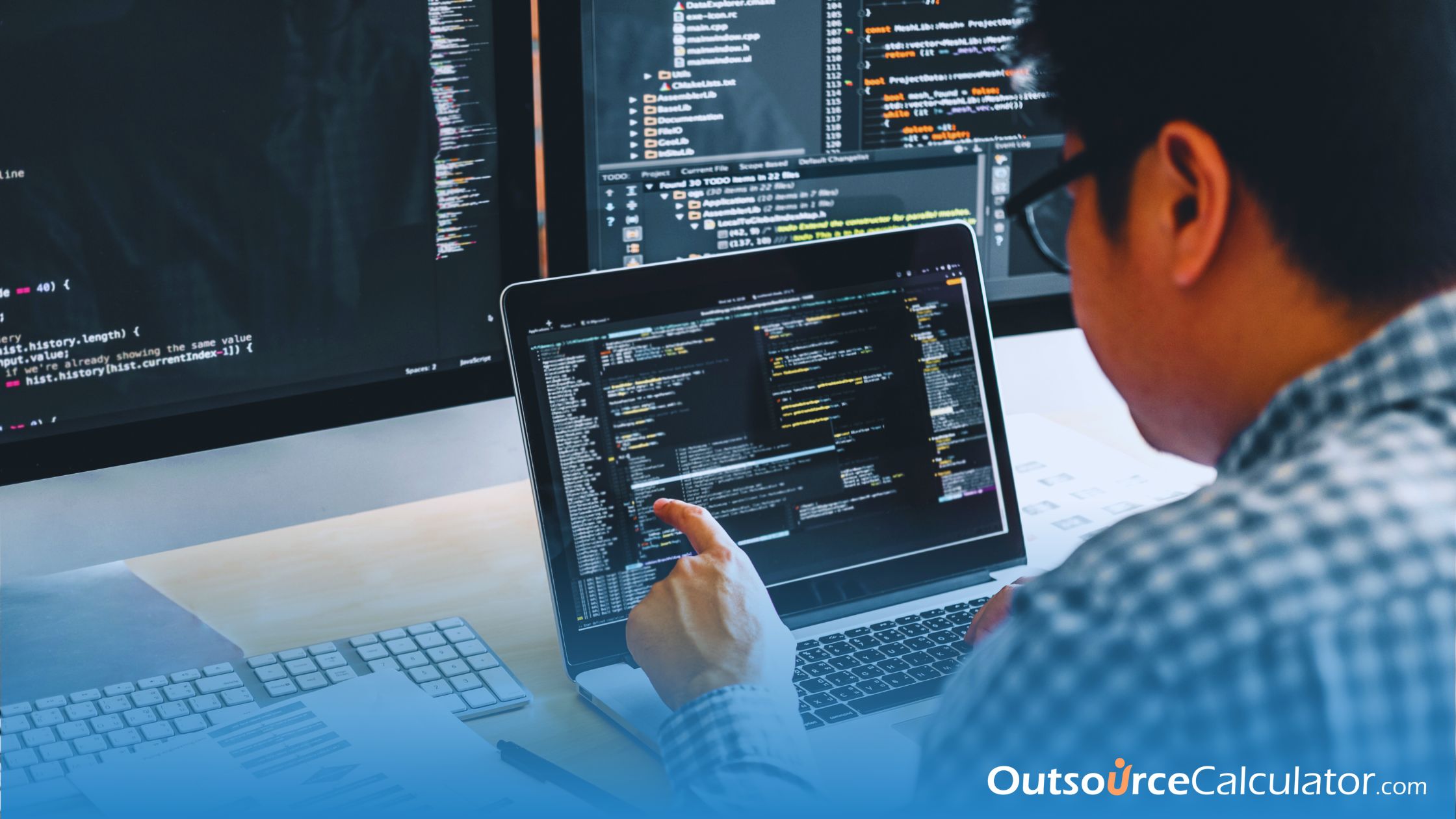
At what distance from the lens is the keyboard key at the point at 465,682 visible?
2.87ft

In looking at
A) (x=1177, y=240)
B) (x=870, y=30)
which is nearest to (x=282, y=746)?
(x=1177, y=240)

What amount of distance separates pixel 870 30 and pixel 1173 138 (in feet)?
1.90

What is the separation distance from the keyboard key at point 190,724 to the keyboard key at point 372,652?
0.39 feet

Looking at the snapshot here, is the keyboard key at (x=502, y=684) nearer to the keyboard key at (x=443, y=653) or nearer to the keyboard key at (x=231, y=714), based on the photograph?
the keyboard key at (x=443, y=653)

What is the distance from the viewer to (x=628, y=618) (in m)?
0.87

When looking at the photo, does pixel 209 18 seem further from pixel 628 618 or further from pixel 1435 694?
pixel 1435 694

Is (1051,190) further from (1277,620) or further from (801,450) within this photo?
(801,450)

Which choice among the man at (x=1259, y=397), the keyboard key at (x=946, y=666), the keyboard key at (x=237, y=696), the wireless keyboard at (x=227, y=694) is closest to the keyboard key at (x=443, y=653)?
the wireless keyboard at (x=227, y=694)

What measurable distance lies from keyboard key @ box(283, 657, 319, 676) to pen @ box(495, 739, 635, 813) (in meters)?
0.17

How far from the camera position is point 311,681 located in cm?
87

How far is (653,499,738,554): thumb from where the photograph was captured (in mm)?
899

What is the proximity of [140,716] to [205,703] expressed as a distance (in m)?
0.04

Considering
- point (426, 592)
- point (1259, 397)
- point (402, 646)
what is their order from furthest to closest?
point (426, 592) → point (402, 646) → point (1259, 397)

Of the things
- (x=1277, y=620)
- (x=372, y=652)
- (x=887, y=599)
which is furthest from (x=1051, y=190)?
(x=372, y=652)
